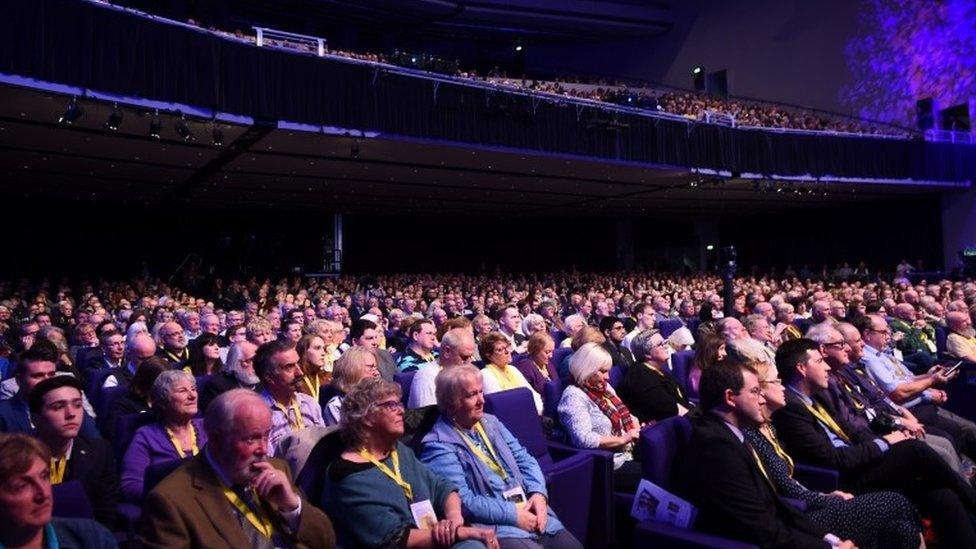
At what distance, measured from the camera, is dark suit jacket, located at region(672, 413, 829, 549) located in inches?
95.6

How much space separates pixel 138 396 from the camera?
3.76 metres

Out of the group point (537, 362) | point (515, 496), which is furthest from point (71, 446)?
point (537, 362)

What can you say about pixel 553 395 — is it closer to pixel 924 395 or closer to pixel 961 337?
pixel 924 395

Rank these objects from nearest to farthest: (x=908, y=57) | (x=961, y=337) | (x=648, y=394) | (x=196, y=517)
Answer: (x=196, y=517), (x=648, y=394), (x=961, y=337), (x=908, y=57)

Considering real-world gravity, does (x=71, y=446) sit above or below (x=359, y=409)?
below

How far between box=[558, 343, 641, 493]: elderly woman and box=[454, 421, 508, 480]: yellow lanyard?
2.60 ft

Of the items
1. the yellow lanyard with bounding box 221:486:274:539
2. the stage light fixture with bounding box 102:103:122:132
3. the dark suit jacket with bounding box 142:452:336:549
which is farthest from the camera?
the stage light fixture with bounding box 102:103:122:132

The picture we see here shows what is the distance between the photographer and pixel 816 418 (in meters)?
3.53

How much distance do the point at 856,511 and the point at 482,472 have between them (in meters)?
1.45

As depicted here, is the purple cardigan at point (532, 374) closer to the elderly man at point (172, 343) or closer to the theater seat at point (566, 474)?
the theater seat at point (566, 474)

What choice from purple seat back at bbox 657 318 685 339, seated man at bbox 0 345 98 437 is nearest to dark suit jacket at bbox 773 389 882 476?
seated man at bbox 0 345 98 437

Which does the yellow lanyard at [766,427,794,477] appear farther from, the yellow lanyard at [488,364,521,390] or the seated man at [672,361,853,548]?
the yellow lanyard at [488,364,521,390]

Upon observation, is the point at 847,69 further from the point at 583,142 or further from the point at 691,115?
the point at 583,142

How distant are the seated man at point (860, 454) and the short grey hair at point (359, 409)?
1936 mm
